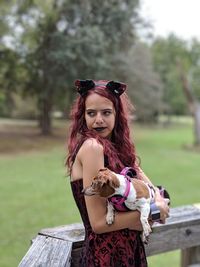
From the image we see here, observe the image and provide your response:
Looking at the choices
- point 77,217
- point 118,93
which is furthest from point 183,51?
point 118,93

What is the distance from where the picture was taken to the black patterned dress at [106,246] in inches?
59.2

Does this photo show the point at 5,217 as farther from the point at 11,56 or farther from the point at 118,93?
the point at 11,56

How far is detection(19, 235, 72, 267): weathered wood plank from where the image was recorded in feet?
4.58

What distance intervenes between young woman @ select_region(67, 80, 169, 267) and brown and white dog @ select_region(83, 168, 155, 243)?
0.10 feet

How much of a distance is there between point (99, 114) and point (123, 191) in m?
0.35

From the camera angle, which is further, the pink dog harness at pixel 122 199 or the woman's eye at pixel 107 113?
the woman's eye at pixel 107 113

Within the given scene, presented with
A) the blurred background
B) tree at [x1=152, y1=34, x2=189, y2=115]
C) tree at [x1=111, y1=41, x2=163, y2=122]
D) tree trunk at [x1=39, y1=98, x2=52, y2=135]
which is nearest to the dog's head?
the blurred background

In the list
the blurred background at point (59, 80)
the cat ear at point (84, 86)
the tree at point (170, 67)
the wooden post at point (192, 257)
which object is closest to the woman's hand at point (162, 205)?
the cat ear at point (84, 86)

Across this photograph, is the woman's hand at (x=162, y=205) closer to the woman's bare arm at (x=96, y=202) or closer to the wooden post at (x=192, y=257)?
the woman's bare arm at (x=96, y=202)

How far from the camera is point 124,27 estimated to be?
17.7 meters

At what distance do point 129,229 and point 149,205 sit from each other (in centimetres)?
15

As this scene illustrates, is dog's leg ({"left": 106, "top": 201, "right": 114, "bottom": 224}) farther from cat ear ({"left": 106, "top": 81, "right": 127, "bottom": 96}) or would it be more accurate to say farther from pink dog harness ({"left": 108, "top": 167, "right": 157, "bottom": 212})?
cat ear ({"left": 106, "top": 81, "right": 127, "bottom": 96})

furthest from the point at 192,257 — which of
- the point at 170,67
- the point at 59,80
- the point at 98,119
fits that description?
the point at 170,67

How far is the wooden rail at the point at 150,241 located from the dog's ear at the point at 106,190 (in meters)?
0.33
